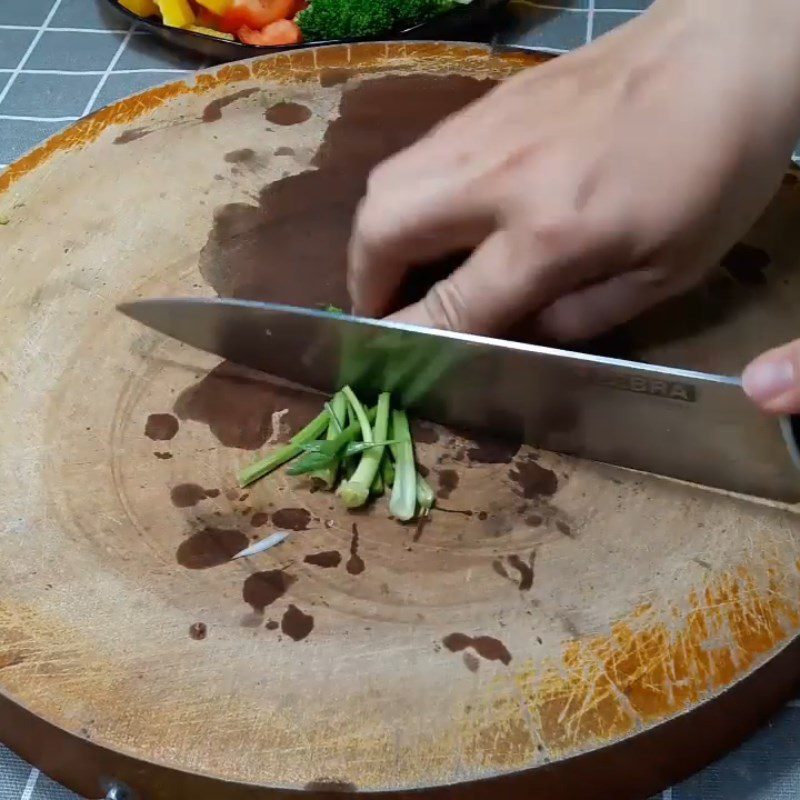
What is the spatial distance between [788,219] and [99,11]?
1877 mm

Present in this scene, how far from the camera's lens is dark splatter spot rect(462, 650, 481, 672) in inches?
35.1

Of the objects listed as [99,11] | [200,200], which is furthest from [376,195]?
[99,11]

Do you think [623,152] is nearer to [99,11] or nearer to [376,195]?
[376,195]

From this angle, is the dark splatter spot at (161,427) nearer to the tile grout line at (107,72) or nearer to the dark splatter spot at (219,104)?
the dark splatter spot at (219,104)

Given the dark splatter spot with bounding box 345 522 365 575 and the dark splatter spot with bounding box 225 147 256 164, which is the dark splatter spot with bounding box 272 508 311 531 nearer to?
the dark splatter spot with bounding box 345 522 365 575

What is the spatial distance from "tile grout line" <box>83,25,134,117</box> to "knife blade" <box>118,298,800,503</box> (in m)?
1.06

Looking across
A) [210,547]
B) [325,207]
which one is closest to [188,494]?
[210,547]

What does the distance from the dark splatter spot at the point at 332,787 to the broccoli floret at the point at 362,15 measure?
59.1 inches

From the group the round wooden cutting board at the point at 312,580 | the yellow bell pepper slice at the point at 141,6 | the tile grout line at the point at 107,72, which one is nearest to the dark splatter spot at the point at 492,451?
the round wooden cutting board at the point at 312,580

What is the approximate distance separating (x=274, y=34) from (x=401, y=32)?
303 mm

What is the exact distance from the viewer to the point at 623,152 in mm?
1003

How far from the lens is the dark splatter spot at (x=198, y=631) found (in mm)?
920

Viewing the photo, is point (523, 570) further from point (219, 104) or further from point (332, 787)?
point (219, 104)

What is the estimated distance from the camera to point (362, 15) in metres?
1.82
